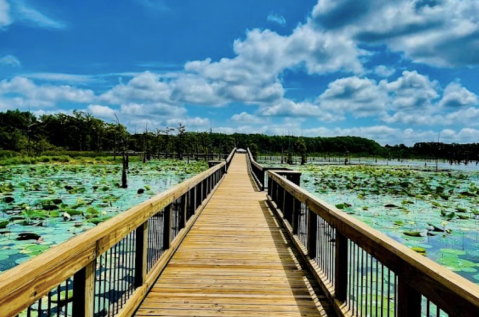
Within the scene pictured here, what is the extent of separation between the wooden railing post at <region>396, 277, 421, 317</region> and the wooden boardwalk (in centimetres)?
118

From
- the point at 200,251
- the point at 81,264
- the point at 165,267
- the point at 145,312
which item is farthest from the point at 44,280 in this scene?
the point at 200,251

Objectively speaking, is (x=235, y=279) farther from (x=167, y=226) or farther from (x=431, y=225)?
(x=431, y=225)

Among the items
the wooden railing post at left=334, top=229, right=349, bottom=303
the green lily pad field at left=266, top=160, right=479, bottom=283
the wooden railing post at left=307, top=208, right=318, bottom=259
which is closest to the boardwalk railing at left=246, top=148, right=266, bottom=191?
the green lily pad field at left=266, top=160, right=479, bottom=283

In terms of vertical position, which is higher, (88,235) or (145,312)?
(88,235)

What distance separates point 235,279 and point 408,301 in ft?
7.24

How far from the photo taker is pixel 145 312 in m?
2.84

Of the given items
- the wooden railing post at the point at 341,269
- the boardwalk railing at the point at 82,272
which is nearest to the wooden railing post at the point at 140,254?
the boardwalk railing at the point at 82,272

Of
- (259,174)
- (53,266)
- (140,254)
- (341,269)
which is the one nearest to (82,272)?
(53,266)

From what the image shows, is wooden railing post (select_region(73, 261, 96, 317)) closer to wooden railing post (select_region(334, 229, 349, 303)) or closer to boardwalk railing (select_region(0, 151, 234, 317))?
boardwalk railing (select_region(0, 151, 234, 317))

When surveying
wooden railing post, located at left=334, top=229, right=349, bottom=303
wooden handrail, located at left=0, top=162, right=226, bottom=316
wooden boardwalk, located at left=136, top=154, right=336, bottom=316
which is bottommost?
wooden boardwalk, located at left=136, top=154, right=336, bottom=316

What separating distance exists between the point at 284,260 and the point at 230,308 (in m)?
1.61

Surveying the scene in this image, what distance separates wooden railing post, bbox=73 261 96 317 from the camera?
1896 mm

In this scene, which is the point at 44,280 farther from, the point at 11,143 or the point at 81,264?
the point at 11,143

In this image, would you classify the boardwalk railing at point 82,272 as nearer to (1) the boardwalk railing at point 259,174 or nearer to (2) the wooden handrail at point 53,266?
(2) the wooden handrail at point 53,266
